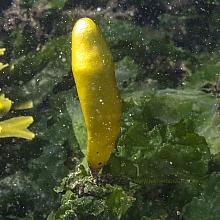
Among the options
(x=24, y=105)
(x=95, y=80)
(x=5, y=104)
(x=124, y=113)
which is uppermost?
(x=95, y=80)

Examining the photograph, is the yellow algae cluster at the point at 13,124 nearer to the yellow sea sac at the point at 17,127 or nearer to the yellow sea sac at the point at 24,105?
the yellow sea sac at the point at 17,127

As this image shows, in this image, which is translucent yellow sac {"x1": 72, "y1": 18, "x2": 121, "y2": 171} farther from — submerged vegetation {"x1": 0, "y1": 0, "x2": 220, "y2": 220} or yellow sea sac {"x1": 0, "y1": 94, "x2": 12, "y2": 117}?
yellow sea sac {"x1": 0, "y1": 94, "x2": 12, "y2": 117}

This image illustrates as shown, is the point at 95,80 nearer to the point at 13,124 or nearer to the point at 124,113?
the point at 124,113

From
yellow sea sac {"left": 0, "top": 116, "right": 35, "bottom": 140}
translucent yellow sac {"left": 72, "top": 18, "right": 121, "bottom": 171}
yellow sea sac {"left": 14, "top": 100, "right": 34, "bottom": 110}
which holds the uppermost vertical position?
translucent yellow sac {"left": 72, "top": 18, "right": 121, "bottom": 171}

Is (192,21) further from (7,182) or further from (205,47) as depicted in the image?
(7,182)

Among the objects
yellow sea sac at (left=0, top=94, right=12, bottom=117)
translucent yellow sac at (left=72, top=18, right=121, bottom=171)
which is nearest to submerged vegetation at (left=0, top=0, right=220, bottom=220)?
yellow sea sac at (left=0, top=94, right=12, bottom=117)

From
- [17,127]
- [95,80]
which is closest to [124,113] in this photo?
[95,80]
